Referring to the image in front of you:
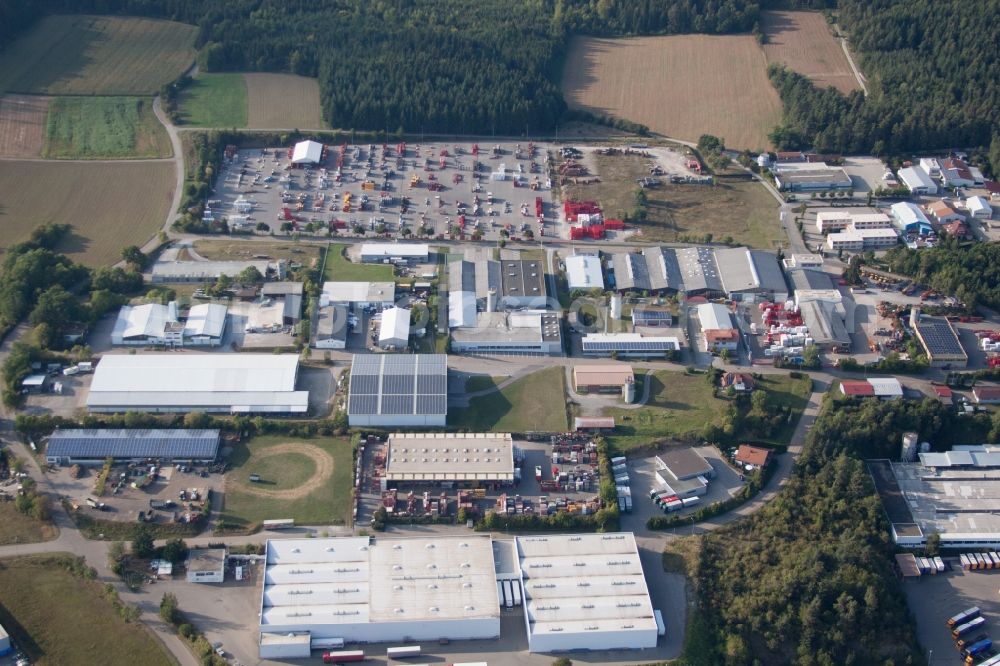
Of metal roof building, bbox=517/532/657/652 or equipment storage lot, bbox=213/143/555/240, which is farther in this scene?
equipment storage lot, bbox=213/143/555/240

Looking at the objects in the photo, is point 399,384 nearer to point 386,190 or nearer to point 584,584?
point 584,584

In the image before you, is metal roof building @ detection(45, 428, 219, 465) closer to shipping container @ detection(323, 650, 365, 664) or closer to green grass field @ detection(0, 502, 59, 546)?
green grass field @ detection(0, 502, 59, 546)

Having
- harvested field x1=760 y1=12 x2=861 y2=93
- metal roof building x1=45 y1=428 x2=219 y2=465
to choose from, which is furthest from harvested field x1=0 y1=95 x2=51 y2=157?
harvested field x1=760 y1=12 x2=861 y2=93

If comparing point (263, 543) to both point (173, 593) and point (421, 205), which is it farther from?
point (421, 205)

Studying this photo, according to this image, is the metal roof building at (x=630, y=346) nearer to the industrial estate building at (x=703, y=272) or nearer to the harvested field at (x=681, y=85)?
the industrial estate building at (x=703, y=272)

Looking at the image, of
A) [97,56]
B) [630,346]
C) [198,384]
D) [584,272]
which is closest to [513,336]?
[630,346]

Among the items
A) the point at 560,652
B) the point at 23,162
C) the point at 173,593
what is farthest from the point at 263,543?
the point at 23,162
